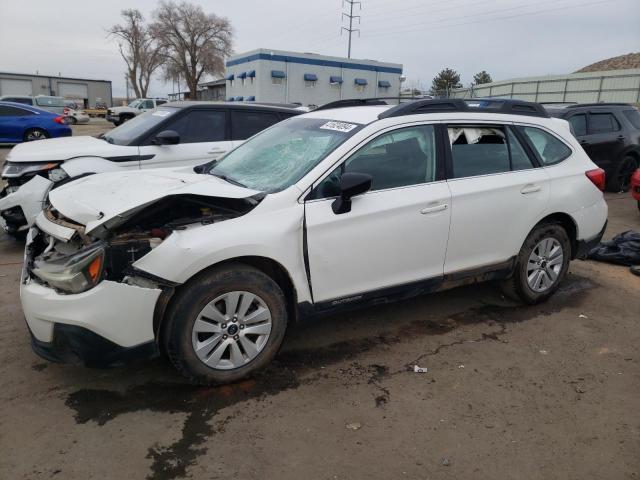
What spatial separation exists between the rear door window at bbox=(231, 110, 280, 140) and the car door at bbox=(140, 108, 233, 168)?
13 cm

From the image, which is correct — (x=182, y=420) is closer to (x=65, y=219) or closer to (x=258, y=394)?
(x=258, y=394)

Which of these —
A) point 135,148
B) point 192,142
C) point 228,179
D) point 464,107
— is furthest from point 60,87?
point 464,107

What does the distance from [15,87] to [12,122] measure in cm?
5025

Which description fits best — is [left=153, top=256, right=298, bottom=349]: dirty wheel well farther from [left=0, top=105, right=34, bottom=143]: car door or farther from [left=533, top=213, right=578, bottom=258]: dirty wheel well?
[left=0, top=105, right=34, bottom=143]: car door

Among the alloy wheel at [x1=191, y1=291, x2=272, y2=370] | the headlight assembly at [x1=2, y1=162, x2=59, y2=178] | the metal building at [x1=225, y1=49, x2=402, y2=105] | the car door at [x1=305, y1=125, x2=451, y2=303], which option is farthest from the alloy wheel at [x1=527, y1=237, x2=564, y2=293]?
the metal building at [x1=225, y1=49, x2=402, y2=105]

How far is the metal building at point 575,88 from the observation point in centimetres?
2622

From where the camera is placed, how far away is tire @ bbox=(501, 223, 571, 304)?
439 cm

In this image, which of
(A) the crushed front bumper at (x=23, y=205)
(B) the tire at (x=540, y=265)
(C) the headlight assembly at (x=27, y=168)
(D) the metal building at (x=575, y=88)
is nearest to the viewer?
(B) the tire at (x=540, y=265)

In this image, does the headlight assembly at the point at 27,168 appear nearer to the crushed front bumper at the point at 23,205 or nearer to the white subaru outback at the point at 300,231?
the crushed front bumper at the point at 23,205

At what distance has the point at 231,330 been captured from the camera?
3.11 metres

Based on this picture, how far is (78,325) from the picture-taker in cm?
275

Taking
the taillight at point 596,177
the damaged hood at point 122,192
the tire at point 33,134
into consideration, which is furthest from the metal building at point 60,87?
the taillight at point 596,177

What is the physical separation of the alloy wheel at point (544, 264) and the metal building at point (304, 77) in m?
35.2

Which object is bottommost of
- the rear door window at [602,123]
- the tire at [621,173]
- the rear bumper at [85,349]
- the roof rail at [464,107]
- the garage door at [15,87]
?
the rear bumper at [85,349]
